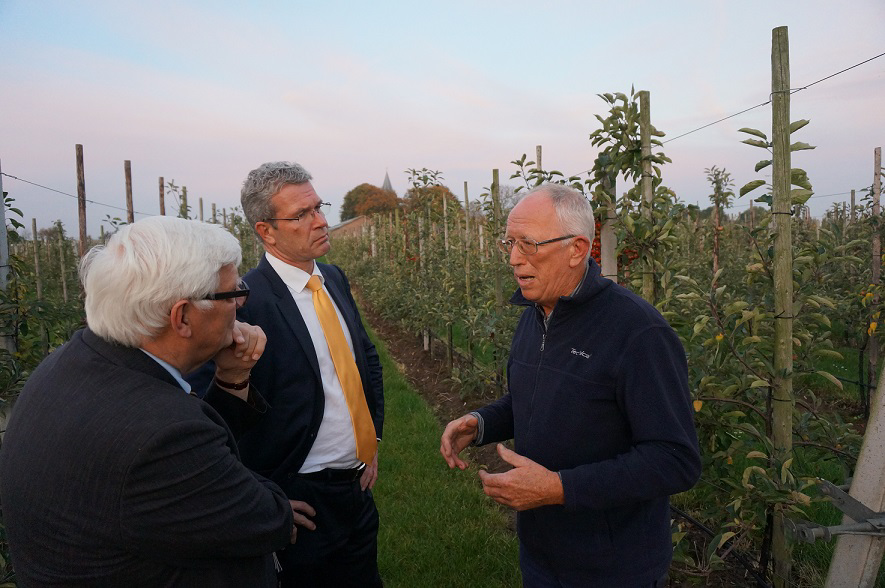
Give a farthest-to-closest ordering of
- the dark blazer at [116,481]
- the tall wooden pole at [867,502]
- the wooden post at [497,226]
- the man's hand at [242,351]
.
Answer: the wooden post at [497,226], the tall wooden pole at [867,502], the man's hand at [242,351], the dark blazer at [116,481]

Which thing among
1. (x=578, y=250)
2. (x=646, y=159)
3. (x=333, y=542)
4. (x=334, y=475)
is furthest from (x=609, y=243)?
(x=333, y=542)

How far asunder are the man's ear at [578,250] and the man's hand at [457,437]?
26.7 inches

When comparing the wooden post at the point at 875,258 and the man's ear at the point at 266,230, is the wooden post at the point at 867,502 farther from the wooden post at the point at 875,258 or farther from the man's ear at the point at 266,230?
the wooden post at the point at 875,258

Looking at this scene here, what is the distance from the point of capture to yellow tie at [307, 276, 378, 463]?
2.29 m

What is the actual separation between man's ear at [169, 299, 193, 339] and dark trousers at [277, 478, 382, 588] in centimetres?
102

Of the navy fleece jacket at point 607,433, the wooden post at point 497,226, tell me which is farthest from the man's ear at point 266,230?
the wooden post at point 497,226

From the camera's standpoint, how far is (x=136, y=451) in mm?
1105

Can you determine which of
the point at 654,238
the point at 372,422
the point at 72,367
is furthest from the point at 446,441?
the point at 654,238

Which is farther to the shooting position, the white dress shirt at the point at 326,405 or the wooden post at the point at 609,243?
the wooden post at the point at 609,243

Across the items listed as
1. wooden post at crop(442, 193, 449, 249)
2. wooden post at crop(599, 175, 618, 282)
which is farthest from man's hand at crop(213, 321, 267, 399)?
wooden post at crop(442, 193, 449, 249)

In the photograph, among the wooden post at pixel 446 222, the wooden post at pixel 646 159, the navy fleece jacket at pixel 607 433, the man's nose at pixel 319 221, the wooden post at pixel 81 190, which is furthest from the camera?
the wooden post at pixel 446 222

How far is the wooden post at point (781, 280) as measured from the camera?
7.04 feet

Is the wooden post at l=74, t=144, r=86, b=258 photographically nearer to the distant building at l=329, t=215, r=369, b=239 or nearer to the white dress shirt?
the white dress shirt

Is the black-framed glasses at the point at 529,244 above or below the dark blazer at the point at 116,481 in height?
above
